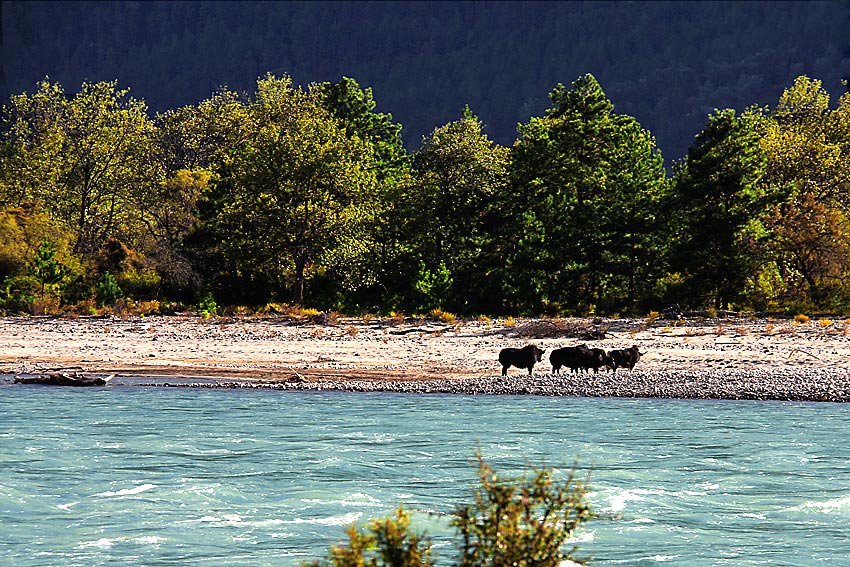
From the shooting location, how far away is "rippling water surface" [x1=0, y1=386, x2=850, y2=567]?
1284cm

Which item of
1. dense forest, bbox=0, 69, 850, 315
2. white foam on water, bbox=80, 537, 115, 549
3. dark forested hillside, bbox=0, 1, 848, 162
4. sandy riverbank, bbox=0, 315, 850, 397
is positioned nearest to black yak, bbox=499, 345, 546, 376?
sandy riverbank, bbox=0, 315, 850, 397

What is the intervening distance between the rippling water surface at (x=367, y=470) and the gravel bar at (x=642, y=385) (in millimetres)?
688

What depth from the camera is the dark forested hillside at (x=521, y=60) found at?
163250 mm

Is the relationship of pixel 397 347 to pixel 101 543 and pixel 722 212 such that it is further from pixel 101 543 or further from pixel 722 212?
pixel 101 543

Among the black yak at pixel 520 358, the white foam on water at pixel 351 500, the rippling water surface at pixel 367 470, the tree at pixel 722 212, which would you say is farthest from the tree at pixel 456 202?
the white foam on water at pixel 351 500

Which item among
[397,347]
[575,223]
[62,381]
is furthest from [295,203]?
[62,381]

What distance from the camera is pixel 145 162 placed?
69.7 metres

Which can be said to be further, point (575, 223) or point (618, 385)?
point (575, 223)

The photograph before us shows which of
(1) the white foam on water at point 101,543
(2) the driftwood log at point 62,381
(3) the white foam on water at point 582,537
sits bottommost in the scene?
(1) the white foam on water at point 101,543

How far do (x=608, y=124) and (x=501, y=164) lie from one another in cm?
544

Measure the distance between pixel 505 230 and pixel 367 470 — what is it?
31.6 m

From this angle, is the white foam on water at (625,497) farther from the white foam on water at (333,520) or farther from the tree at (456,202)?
the tree at (456,202)

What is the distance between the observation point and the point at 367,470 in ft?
56.0

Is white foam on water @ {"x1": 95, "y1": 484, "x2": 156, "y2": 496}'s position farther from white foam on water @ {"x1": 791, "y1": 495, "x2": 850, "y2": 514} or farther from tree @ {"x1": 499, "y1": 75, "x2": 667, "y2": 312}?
tree @ {"x1": 499, "y1": 75, "x2": 667, "y2": 312}
